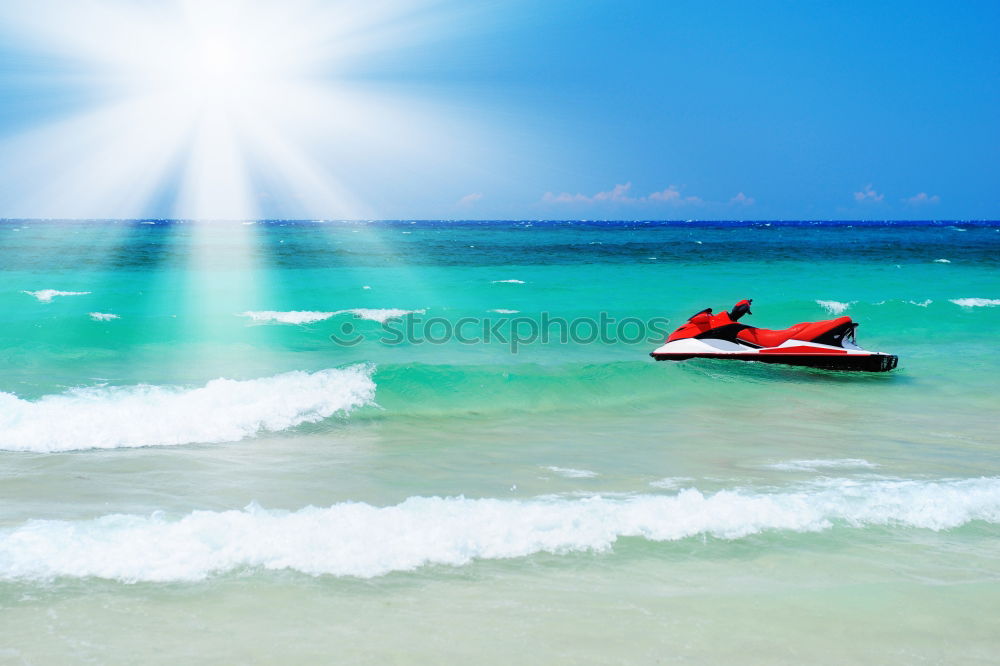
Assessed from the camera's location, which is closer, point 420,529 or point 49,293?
point 420,529

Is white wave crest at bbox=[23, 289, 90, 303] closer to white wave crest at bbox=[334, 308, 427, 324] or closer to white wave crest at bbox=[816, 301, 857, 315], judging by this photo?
white wave crest at bbox=[334, 308, 427, 324]

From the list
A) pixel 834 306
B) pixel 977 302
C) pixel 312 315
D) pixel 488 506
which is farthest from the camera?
pixel 834 306

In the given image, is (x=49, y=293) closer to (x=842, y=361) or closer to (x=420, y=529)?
(x=842, y=361)

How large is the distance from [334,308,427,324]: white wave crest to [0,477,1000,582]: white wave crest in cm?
1538

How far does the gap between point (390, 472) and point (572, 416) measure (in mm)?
3384

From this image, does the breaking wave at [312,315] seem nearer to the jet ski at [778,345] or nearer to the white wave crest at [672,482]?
the jet ski at [778,345]

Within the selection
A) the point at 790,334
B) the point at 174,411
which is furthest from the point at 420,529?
the point at 790,334

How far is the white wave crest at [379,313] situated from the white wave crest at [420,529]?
1538cm

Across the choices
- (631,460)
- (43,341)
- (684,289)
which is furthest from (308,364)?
(684,289)

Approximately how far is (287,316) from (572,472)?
15.0 meters

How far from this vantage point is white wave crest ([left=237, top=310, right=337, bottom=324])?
20172 mm

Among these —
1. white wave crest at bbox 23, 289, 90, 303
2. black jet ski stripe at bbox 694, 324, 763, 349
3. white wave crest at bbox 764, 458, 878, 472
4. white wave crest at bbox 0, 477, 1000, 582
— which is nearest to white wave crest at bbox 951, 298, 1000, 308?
black jet ski stripe at bbox 694, 324, 763, 349

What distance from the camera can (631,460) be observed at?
7.71 m

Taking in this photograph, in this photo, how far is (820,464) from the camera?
7.51 metres
